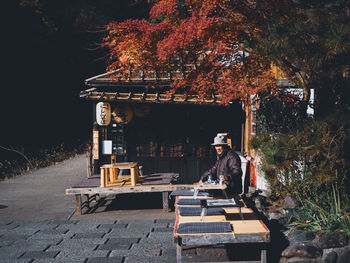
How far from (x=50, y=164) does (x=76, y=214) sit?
1049 cm

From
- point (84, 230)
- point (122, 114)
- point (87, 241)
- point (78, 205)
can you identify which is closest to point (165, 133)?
point (122, 114)

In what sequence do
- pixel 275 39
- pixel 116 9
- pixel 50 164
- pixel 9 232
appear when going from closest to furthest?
pixel 275 39 < pixel 9 232 < pixel 50 164 < pixel 116 9

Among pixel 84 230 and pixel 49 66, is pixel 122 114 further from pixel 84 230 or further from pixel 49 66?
pixel 49 66

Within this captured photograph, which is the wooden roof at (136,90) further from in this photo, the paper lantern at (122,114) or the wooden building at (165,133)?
the paper lantern at (122,114)

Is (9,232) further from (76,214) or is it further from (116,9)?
(116,9)

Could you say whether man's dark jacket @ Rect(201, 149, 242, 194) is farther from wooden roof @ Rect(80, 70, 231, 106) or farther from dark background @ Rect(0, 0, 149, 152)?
dark background @ Rect(0, 0, 149, 152)

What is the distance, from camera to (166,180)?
366 inches

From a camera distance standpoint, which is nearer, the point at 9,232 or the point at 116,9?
the point at 9,232

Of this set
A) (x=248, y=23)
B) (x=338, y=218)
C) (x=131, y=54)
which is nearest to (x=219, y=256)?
(x=338, y=218)

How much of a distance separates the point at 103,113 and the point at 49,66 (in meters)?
16.2

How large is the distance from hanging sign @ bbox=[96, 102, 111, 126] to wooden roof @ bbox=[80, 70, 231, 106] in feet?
1.27

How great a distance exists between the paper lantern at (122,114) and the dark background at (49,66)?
9851mm

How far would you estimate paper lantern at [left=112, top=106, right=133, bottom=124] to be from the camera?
11.2 metres

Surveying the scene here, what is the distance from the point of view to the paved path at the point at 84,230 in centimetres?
569
